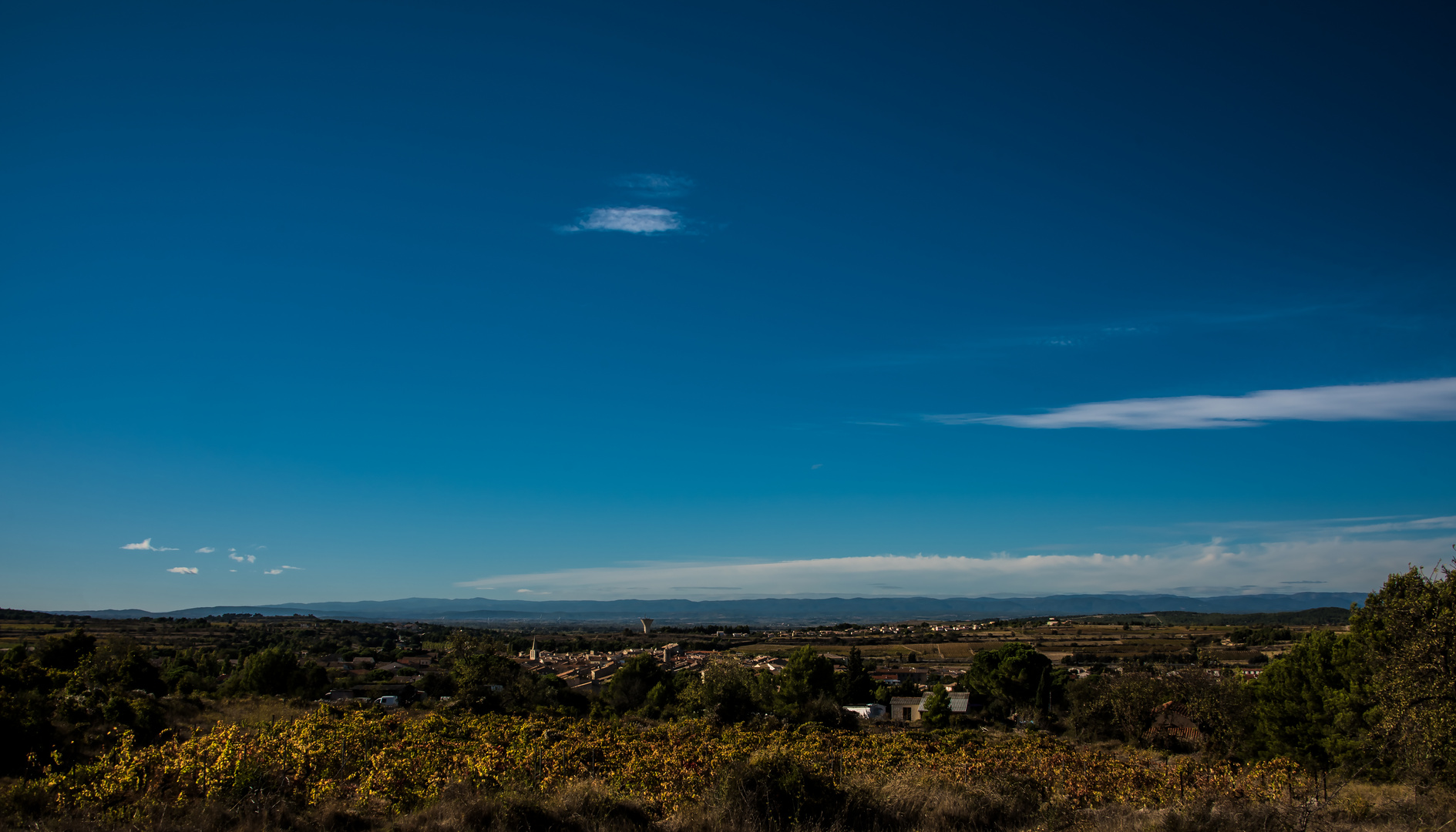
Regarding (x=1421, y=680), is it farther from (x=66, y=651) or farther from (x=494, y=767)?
(x=66, y=651)

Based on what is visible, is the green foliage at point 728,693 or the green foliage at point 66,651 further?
the green foliage at point 728,693

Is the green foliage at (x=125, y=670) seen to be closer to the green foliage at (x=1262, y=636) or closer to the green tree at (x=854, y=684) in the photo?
the green tree at (x=854, y=684)

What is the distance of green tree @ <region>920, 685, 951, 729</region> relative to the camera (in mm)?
44906

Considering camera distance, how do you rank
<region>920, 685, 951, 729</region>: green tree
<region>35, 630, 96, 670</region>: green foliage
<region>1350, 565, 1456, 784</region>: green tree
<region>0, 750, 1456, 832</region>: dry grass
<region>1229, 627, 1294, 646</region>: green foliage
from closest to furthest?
<region>0, 750, 1456, 832</region>: dry grass, <region>1350, 565, 1456, 784</region>: green tree, <region>35, 630, 96, 670</region>: green foliage, <region>920, 685, 951, 729</region>: green tree, <region>1229, 627, 1294, 646</region>: green foliage

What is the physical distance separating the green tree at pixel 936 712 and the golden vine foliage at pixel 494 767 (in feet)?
101

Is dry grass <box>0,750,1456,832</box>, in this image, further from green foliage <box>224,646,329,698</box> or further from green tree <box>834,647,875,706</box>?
green tree <box>834,647,875,706</box>

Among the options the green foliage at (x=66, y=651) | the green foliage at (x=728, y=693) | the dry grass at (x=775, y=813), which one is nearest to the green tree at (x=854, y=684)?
the green foliage at (x=728, y=693)

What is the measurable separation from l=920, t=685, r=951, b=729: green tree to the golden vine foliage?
30.9 m

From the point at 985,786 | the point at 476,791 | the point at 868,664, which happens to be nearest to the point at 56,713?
the point at 476,791

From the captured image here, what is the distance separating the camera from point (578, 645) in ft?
424

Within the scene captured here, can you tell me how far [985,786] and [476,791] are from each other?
788 centimetres

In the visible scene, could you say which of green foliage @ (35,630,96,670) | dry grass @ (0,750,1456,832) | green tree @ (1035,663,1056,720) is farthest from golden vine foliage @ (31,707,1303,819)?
green tree @ (1035,663,1056,720)

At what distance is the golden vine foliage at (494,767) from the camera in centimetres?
954

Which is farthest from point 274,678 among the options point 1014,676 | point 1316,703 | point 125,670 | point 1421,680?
point 1014,676
